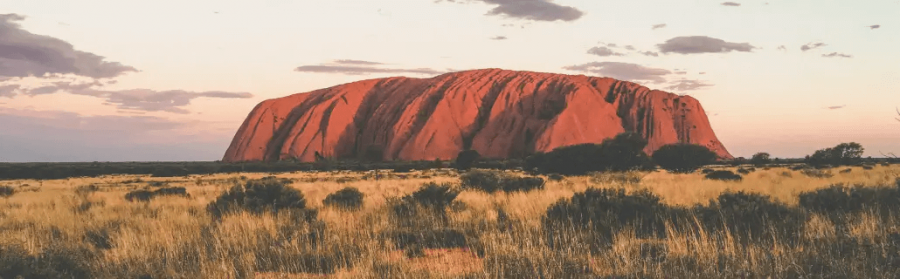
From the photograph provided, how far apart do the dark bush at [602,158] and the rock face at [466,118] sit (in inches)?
1828

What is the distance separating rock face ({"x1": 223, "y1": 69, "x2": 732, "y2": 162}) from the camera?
96.2 meters

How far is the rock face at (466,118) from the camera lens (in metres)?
96.2

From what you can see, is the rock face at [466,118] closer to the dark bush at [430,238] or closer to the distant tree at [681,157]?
the distant tree at [681,157]

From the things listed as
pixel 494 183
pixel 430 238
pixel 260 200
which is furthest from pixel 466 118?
pixel 430 238

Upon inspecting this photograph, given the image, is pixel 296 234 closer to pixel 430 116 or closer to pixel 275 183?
pixel 275 183

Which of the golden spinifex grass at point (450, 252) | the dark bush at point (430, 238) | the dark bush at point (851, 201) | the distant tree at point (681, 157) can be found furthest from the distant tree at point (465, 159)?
the dark bush at point (430, 238)

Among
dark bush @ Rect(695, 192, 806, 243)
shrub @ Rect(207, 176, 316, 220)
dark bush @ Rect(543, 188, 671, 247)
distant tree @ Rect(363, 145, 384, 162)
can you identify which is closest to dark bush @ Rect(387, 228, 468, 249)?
dark bush @ Rect(543, 188, 671, 247)

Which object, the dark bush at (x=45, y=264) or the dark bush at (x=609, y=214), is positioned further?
the dark bush at (x=609, y=214)

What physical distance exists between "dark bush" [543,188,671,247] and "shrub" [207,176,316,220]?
639 centimetres

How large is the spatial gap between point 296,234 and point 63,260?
303cm

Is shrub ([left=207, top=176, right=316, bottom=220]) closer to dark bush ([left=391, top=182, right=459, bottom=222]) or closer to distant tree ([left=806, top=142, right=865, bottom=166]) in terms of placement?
dark bush ([left=391, top=182, right=459, bottom=222])

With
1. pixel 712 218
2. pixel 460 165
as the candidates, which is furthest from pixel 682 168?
pixel 712 218

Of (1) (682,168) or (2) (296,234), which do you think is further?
(1) (682,168)

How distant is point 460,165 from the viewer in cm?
6769
